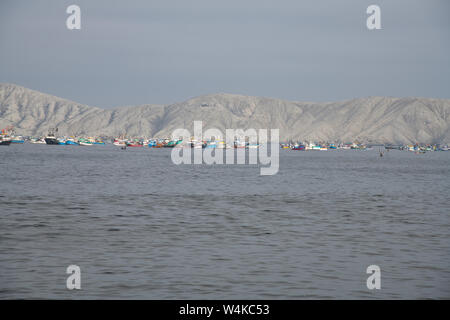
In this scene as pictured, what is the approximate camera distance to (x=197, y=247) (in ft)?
86.1

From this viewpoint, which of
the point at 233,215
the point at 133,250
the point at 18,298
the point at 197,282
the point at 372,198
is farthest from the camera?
the point at 372,198

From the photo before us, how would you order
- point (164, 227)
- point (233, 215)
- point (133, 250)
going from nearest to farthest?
point (133, 250), point (164, 227), point (233, 215)

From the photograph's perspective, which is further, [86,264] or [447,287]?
[86,264]

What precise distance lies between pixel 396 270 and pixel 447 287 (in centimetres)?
274

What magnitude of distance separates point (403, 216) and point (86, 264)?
82.1 feet

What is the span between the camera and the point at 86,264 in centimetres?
2222

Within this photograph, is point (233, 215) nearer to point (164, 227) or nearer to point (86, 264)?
point (164, 227)

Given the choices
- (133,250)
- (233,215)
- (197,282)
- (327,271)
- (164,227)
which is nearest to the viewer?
(197,282)

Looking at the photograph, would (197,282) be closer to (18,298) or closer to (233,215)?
(18,298)

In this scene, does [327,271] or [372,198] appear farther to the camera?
[372,198]

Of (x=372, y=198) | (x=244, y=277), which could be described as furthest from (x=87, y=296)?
(x=372, y=198)
